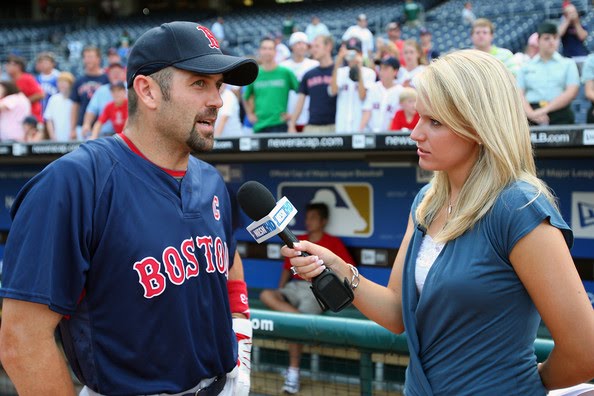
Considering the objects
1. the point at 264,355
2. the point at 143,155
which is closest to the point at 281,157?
the point at 264,355

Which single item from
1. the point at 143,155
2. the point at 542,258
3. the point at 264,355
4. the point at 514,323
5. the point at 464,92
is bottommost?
the point at 264,355

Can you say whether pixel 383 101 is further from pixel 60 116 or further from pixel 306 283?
pixel 60 116

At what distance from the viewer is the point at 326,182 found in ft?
24.0

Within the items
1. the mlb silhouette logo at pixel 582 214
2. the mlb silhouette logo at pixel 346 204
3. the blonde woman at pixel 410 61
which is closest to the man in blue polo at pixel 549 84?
the mlb silhouette logo at pixel 582 214

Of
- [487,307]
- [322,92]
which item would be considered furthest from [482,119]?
[322,92]

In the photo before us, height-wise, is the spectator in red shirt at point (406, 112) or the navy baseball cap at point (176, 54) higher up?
the navy baseball cap at point (176, 54)

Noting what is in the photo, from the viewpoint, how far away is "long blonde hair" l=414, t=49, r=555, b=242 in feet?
6.17

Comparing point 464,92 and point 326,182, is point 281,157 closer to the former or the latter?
point 326,182

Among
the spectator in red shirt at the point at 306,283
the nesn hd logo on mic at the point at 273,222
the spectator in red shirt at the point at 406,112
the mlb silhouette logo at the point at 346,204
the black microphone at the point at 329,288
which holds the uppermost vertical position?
the nesn hd logo on mic at the point at 273,222

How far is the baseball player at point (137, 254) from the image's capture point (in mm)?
1832

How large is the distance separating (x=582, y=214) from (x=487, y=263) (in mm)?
4558

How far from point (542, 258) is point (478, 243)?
6.5 inches

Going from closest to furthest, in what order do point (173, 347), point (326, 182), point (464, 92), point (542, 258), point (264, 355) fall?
point (542, 258) < point (464, 92) < point (173, 347) < point (264, 355) < point (326, 182)

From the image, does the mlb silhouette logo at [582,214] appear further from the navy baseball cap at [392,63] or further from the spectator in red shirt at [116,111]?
the spectator in red shirt at [116,111]
